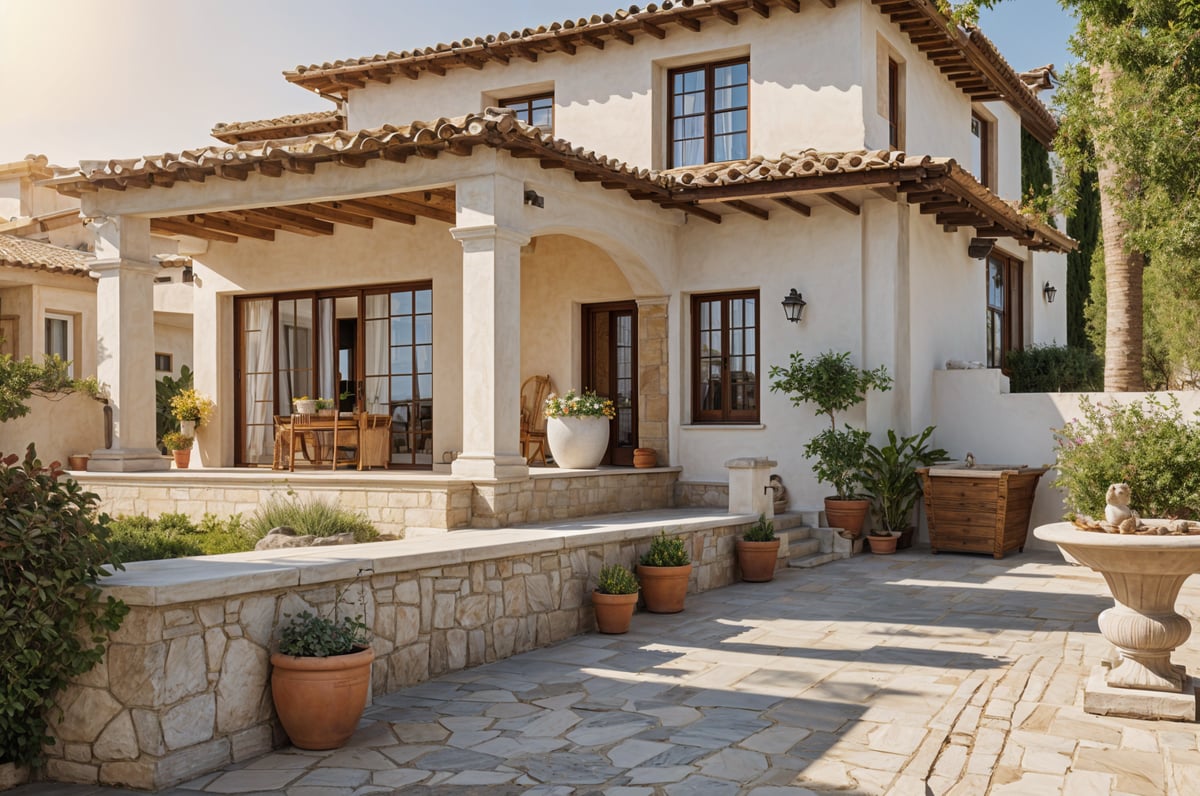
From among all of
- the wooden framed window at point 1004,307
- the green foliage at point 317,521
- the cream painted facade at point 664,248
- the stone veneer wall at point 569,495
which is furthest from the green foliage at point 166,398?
the wooden framed window at point 1004,307

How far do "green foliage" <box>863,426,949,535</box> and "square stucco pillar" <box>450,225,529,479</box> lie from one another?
444 centimetres

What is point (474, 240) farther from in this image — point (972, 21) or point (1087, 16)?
point (1087, 16)

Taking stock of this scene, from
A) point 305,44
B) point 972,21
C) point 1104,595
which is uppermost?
point 305,44

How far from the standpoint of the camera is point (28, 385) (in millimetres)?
12336

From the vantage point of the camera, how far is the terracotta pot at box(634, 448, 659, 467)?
12.6 metres

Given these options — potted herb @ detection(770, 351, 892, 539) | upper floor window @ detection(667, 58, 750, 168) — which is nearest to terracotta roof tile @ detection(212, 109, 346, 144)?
upper floor window @ detection(667, 58, 750, 168)

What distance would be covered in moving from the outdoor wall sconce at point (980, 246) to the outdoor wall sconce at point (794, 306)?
11.1 ft

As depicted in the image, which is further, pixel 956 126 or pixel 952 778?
pixel 956 126

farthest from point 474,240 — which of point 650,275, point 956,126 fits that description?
point 956,126

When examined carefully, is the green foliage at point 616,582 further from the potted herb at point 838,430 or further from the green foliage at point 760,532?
the potted herb at point 838,430

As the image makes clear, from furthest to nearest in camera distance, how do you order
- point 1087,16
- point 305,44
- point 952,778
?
point 305,44
point 1087,16
point 952,778

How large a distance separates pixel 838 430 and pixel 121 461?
311 inches

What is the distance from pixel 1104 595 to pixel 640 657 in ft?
15.2

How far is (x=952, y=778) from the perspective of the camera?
4570 mm
